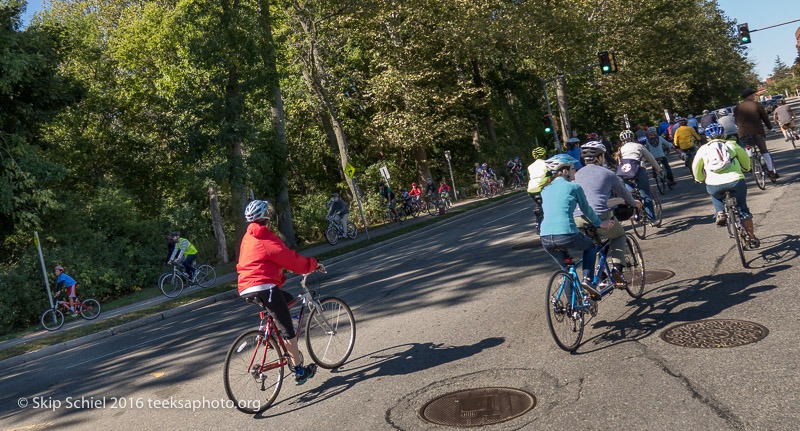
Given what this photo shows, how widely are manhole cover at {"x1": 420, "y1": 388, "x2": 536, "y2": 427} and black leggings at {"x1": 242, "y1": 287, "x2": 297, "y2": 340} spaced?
5.52 feet

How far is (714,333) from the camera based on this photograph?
5.80 meters

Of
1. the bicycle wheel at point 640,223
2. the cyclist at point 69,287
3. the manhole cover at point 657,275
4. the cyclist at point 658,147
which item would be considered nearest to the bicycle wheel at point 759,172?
the cyclist at point 658,147

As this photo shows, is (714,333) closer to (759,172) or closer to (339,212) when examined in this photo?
(759,172)

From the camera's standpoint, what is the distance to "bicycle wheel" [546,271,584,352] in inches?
237

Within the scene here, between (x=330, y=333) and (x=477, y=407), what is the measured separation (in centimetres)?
248

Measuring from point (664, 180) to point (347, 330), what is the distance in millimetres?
13000

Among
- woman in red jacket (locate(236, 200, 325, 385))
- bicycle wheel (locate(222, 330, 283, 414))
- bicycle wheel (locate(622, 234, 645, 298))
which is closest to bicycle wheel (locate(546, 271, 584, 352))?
bicycle wheel (locate(622, 234, 645, 298))

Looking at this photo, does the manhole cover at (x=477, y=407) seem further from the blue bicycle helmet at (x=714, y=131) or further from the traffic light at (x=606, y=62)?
the traffic light at (x=606, y=62)

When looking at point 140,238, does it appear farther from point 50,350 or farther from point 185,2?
point 50,350

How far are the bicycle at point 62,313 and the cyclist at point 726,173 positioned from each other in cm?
1673

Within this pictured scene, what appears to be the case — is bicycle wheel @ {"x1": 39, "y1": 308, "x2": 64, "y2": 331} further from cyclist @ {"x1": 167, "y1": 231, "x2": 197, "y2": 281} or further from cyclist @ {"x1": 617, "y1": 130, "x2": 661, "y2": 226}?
cyclist @ {"x1": 617, "y1": 130, "x2": 661, "y2": 226}

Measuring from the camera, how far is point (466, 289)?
32.9 feet

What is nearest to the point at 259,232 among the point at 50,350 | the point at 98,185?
the point at 50,350

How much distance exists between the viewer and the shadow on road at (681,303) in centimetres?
638
